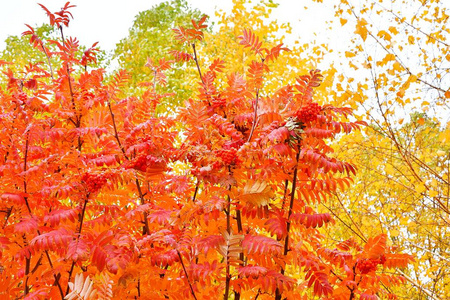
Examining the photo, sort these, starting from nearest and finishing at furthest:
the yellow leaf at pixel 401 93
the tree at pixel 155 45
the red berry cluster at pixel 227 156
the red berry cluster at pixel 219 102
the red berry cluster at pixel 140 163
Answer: the red berry cluster at pixel 227 156 → the red berry cluster at pixel 140 163 → the red berry cluster at pixel 219 102 → the yellow leaf at pixel 401 93 → the tree at pixel 155 45

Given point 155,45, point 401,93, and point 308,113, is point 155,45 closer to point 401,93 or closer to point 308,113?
point 401,93

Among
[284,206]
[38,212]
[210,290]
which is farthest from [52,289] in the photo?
[284,206]

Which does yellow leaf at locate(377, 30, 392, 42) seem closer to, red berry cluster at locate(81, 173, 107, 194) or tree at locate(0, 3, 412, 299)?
tree at locate(0, 3, 412, 299)

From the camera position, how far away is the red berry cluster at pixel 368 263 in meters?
2.44

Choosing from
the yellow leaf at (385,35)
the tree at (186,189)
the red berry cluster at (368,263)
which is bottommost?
the red berry cluster at (368,263)

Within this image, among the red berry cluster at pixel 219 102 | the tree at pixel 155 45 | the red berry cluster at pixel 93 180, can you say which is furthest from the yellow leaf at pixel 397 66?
the tree at pixel 155 45

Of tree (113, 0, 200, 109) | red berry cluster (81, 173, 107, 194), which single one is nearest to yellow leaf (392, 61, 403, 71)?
red berry cluster (81, 173, 107, 194)

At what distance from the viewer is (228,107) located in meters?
2.60

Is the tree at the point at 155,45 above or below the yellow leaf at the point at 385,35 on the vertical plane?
above

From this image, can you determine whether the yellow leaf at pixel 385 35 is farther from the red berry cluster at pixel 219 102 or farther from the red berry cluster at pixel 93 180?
the red berry cluster at pixel 93 180

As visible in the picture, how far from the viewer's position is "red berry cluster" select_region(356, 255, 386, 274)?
96.2 inches

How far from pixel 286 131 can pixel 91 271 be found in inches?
57.1

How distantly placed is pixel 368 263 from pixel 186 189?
102 centimetres

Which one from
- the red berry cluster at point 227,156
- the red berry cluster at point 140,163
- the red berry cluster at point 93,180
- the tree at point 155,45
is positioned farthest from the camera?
the tree at point 155,45
